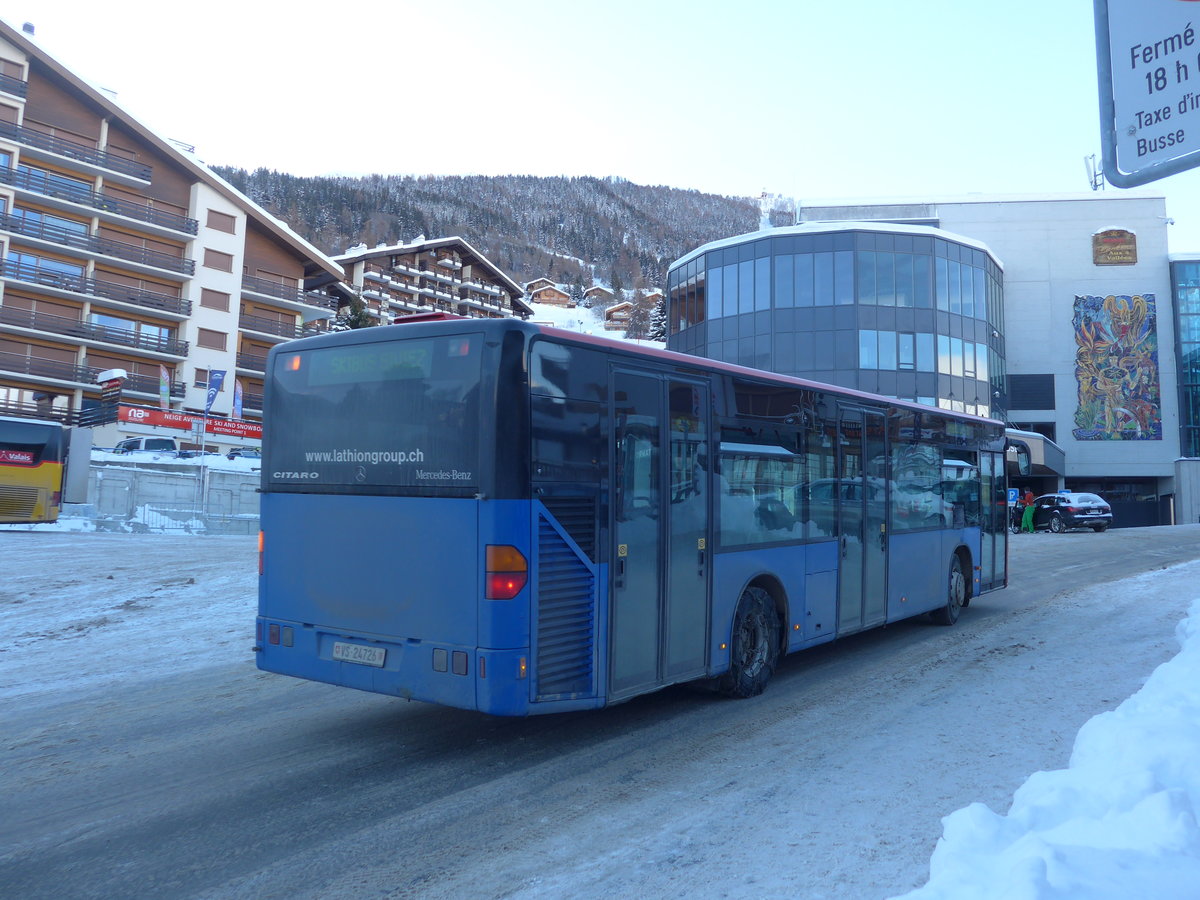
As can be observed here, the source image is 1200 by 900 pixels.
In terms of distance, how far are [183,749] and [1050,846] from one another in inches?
215

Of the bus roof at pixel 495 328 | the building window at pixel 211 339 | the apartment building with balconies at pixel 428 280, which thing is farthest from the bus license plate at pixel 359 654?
the apartment building with balconies at pixel 428 280

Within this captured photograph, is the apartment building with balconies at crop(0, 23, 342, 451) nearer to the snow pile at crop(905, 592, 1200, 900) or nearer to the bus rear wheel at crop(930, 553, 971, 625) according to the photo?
the bus rear wheel at crop(930, 553, 971, 625)

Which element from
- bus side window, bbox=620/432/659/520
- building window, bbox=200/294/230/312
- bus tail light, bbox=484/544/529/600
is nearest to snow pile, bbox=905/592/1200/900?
bus tail light, bbox=484/544/529/600

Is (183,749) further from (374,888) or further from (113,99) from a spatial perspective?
(113,99)

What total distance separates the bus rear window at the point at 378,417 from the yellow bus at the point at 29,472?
2354cm

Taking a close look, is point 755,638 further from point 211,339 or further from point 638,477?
point 211,339

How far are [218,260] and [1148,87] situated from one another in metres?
60.4

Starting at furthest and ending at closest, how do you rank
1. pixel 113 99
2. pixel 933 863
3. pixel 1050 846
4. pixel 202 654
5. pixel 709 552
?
pixel 113 99
pixel 202 654
pixel 709 552
pixel 933 863
pixel 1050 846

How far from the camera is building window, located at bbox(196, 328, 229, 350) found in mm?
56031

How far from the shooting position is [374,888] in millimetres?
4145

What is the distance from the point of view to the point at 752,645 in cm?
805

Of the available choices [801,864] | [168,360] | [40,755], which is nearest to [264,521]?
[40,755]

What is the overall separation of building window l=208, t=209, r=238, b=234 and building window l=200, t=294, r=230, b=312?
4.08 meters

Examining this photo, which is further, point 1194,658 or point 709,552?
point 709,552
